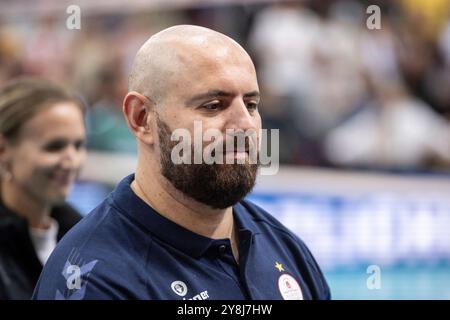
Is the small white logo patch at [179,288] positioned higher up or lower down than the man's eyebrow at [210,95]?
lower down

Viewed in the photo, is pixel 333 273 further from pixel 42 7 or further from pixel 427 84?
pixel 42 7

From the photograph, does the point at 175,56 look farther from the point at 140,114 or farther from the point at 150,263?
the point at 150,263

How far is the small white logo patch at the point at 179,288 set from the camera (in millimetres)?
2211

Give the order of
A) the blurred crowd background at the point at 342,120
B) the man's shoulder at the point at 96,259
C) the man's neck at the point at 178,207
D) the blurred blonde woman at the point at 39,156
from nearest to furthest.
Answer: the man's shoulder at the point at 96,259
the man's neck at the point at 178,207
the blurred blonde woman at the point at 39,156
the blurred crowd background at the point at 342,120

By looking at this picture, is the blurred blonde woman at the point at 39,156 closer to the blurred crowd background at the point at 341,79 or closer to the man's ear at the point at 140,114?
the man's ear at the point at 140,114

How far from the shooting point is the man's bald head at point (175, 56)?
2.28 m

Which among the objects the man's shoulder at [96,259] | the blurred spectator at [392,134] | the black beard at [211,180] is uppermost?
the black beard at [211,180]

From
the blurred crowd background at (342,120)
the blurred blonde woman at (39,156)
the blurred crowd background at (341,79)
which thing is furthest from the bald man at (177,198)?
the blurred crowd background at (341,79)

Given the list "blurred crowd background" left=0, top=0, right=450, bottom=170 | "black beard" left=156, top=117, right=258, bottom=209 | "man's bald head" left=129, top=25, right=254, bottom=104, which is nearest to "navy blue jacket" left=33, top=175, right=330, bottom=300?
"black beard" left=156, top=117, right=258, bottom=209

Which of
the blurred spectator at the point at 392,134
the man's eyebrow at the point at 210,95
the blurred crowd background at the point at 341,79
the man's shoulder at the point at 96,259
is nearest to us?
the man's shoulder at the point at 96,259

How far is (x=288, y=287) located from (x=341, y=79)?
5.09 meters

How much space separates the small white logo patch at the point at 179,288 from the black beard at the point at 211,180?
0.24m

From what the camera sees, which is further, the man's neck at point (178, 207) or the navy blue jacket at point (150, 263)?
the man's neck at point (178, 207)

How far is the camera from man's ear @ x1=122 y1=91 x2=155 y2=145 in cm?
239
